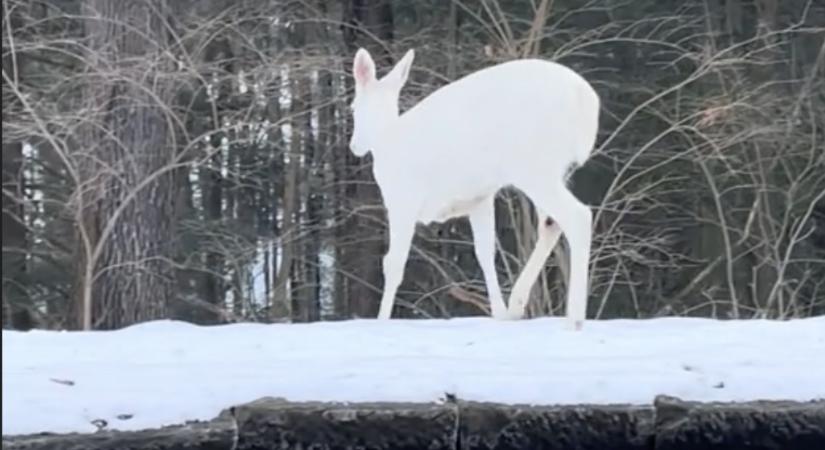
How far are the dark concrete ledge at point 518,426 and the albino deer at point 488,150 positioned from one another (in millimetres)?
857

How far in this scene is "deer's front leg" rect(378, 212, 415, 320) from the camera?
255 centimetres

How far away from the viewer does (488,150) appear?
2.41 meters

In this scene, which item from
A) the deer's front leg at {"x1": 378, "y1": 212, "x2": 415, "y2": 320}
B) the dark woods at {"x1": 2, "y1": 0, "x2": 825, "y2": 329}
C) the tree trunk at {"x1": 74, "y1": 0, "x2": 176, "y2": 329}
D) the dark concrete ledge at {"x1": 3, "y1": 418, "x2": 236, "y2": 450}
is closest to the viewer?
the dark concrete ledge at {"x1": 3, "y1": 418, "x2": 236, "y2": 450}

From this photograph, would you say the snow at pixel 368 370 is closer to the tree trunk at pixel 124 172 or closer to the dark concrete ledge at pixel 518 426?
the dark concrete ledge at pixel 518 426

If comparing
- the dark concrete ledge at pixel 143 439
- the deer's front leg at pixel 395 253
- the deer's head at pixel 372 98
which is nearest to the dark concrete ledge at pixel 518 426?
the dark concrete ledge at pixel 143 439

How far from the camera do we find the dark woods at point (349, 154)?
5922mm

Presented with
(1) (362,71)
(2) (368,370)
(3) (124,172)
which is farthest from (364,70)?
(3) (124,172)

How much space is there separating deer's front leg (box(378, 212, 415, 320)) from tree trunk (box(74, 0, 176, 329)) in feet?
10.6

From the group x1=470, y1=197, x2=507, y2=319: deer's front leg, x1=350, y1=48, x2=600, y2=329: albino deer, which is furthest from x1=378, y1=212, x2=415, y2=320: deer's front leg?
x1=470, y1=197, x2=507, y2=319: deer's front leg

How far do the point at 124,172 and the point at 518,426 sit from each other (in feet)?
15.0

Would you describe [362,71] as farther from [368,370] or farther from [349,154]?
[349,154]

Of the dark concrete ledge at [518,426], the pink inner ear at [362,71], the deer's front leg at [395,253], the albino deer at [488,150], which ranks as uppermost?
the pink inner ear at [362,71]

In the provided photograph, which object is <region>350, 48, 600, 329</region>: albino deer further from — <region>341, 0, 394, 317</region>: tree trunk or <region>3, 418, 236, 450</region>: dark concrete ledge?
<region>341, 0, 394, 317</region>: tree trunk

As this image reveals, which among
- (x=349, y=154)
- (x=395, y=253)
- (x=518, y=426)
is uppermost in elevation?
(x=349, y=154)
